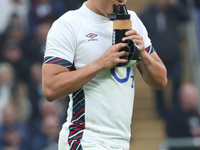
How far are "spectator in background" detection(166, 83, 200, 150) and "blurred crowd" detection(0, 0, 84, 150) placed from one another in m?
1.78

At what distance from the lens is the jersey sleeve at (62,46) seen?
7.42 ft

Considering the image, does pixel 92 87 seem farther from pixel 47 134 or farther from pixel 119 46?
pixel 47 134

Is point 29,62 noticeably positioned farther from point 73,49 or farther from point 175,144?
point 73,49

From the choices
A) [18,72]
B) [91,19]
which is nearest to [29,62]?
[18,72]

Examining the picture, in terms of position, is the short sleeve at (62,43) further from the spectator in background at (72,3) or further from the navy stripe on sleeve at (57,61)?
the spectator in background at (72,3)

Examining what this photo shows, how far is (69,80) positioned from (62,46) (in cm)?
24

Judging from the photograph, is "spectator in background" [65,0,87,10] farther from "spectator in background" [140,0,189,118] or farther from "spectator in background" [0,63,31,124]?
"spectator in background" [0,63,31,124]

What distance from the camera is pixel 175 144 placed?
473 centimetres

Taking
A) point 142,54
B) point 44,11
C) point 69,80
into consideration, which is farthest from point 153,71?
point 44,11

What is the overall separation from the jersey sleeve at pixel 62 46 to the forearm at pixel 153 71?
1.66ft

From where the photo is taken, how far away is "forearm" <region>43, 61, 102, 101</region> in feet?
7.22

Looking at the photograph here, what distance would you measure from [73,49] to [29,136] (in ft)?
11.0

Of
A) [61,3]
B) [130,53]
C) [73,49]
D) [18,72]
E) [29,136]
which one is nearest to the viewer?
[130,53]

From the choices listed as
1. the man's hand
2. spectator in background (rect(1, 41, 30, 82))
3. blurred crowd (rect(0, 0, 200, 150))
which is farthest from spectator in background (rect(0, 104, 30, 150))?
the man's hand
